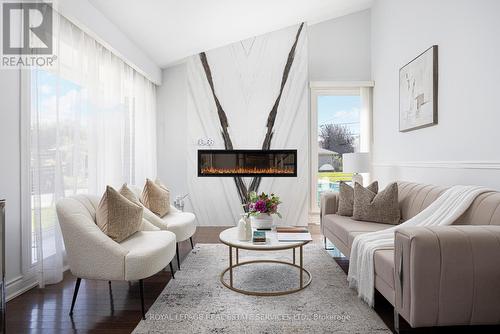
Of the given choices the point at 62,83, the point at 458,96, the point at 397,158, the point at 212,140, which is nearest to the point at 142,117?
the point at 212,140

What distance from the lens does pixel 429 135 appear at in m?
3.38

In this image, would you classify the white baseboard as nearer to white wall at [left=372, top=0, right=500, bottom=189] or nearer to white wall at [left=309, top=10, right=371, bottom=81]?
white wall at [left=372, top=0, right=500, bottom=189]

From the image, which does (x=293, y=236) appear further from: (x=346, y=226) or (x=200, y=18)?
(x=200, y=18)

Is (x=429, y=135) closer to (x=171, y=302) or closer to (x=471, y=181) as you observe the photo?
(x=471, y=181)

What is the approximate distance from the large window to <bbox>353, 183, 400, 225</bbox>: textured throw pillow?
6.59 ft

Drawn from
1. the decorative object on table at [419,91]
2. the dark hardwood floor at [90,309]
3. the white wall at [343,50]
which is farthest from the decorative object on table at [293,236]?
the white wall at [343,50]

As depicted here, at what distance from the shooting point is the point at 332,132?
532 cm

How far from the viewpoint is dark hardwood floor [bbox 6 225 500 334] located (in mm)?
1949

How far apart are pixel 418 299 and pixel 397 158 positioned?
9.69 ft

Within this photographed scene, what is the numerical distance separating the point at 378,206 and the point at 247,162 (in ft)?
7.88

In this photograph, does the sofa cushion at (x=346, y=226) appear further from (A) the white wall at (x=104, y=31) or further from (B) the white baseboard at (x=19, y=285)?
(A) the white wall at (x=104, y=31)

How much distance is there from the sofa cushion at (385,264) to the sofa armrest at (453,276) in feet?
0.76

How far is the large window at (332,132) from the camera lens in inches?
208

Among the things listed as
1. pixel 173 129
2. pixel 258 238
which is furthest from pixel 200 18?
pixel 258 238
